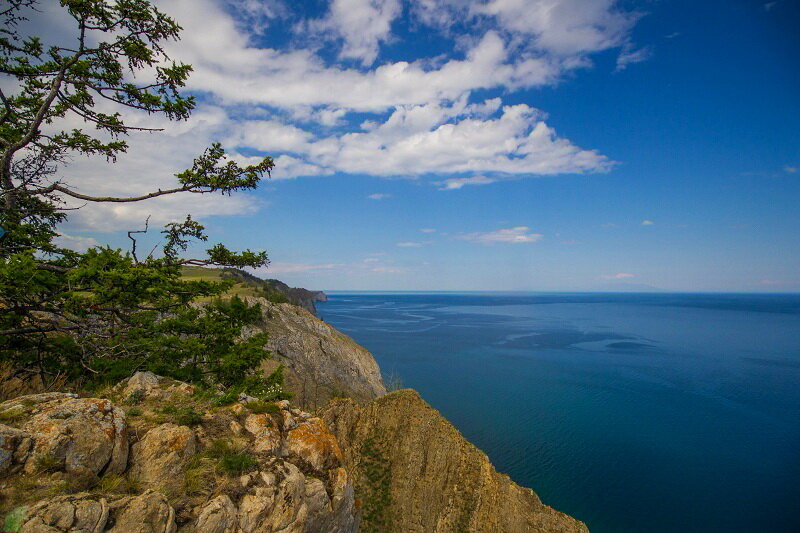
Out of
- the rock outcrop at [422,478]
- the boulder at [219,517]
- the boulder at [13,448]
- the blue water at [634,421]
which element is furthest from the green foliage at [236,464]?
the blue water at [634,421]

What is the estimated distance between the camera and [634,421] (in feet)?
156

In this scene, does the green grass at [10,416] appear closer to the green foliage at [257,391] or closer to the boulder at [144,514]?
the boulder at [144,514]

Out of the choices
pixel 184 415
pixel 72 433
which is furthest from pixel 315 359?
pixel 72 433

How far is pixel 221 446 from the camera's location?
6.74m

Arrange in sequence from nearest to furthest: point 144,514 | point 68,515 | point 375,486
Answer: point 68,515 < point 144,514 < point 375,486

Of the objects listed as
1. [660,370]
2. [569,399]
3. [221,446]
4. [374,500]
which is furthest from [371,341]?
[221,446]

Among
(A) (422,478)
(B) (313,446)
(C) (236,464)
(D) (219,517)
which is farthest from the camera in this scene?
(A) (422,478)

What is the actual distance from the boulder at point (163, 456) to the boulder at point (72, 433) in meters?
0.24

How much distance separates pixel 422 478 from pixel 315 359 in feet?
91.3

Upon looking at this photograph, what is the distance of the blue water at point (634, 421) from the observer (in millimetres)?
31109

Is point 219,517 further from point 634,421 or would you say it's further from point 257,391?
point 634,421

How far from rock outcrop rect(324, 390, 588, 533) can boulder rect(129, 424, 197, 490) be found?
2361 cm

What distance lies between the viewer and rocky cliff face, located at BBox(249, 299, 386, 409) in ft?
149

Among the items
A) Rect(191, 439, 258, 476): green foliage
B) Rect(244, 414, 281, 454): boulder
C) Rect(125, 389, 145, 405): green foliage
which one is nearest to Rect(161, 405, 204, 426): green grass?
Rect(191, 439, 258, 476): green foliage
